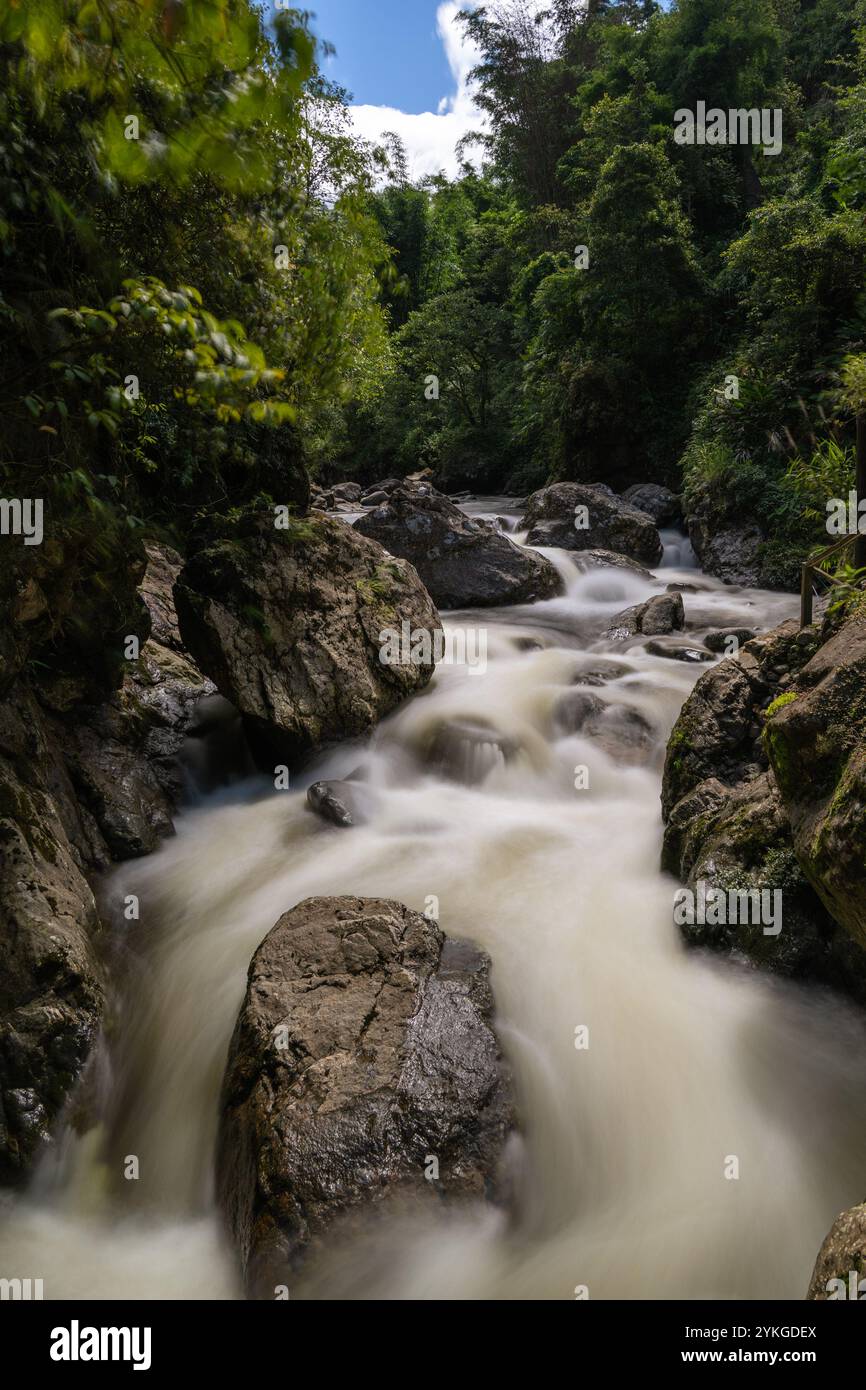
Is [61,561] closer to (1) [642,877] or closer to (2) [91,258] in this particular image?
(2) [91,258]

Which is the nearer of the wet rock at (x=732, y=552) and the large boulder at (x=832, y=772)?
the large boulder at (x=832, y=772)

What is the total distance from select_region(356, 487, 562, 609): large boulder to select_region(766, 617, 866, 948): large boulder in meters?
7.38

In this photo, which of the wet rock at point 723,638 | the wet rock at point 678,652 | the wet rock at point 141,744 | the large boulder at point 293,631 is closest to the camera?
the wet rock at point 141,744

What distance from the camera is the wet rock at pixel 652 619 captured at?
31.5 feet

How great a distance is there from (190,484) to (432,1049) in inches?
220

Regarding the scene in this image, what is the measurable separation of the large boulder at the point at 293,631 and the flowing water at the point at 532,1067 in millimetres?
554

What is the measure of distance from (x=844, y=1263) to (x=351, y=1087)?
1.83 meters

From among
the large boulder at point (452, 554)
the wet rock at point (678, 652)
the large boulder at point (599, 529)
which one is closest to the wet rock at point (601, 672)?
the wet rock at point (678, 652)

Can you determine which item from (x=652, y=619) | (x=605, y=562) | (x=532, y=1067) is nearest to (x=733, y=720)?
(x=532, y=1067)

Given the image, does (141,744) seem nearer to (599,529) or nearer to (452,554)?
(452,554)

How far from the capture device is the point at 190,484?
6887 millimetres

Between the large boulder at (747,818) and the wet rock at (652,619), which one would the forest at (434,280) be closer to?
the wet rock at (652,619)
